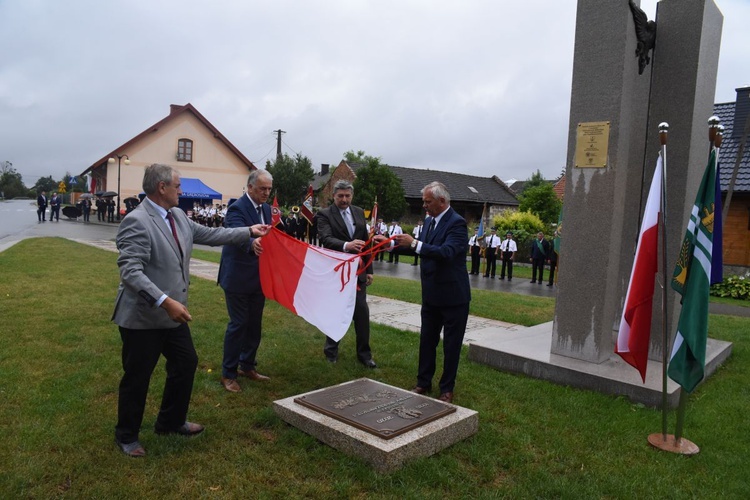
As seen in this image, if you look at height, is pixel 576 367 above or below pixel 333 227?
below

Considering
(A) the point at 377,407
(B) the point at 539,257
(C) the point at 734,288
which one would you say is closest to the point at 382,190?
(B) the point at 539,257

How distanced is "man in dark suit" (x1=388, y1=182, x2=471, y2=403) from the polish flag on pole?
0.72 m

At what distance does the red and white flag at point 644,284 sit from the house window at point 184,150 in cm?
4628

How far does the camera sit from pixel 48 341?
6828mm

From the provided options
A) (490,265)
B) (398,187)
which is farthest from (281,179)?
(490,265)

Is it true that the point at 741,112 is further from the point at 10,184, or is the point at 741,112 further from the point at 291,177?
the point at 10,184

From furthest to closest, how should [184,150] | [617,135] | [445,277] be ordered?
[184,150]
[617,135]
[445,277]

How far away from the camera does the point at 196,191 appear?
42.8 m

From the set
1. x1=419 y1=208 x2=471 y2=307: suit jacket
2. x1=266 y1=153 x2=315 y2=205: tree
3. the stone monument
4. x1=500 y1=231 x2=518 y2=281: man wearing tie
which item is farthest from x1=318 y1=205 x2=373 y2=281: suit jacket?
x1=266 y1=153 x2=315 y2=205: tree

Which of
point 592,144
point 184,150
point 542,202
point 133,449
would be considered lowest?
point 133,449

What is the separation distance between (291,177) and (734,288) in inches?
1446

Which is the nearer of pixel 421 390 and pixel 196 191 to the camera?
pixel 421 390

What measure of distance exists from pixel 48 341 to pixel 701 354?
6.96 metres

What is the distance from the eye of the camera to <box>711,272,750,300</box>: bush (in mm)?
17250
